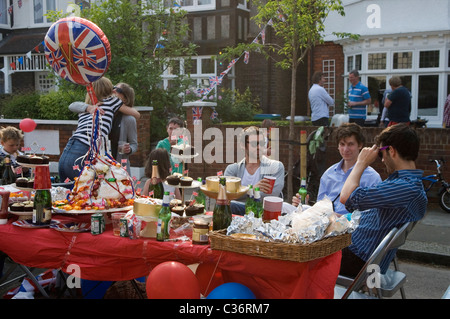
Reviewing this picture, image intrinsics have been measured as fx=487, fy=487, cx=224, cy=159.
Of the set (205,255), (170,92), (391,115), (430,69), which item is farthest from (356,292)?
(430,69)

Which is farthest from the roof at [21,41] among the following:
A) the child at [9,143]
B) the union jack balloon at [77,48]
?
the union jack balloon at [77,48]

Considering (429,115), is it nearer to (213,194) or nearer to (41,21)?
(213,194)

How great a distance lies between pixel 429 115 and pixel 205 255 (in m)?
12.1

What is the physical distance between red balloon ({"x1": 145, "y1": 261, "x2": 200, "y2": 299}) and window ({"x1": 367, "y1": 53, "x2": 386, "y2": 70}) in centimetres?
1240

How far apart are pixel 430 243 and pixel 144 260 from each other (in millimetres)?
4478

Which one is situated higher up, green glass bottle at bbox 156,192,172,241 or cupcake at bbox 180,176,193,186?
cupcake at bbox 180,176,193,186

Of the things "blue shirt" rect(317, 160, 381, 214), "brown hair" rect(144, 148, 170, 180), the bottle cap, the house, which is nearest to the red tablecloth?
the bottle cap

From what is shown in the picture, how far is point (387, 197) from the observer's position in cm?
319

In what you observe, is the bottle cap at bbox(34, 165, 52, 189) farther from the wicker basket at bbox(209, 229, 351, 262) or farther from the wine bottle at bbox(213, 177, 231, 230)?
the wicker basket at bbox(209, 229, 351, 262)

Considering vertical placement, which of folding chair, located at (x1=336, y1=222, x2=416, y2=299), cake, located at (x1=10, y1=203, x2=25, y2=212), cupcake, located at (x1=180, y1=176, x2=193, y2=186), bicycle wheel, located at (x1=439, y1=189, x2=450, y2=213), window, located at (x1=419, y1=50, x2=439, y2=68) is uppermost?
window, located at (x1=419, y1=50, x2=439, y2=68)

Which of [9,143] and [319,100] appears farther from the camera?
[319,100]

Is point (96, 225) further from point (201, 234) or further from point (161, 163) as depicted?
point (161, 163)

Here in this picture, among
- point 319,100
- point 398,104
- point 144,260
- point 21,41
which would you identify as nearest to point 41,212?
point 144,260

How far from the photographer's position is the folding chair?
3.01 meters
